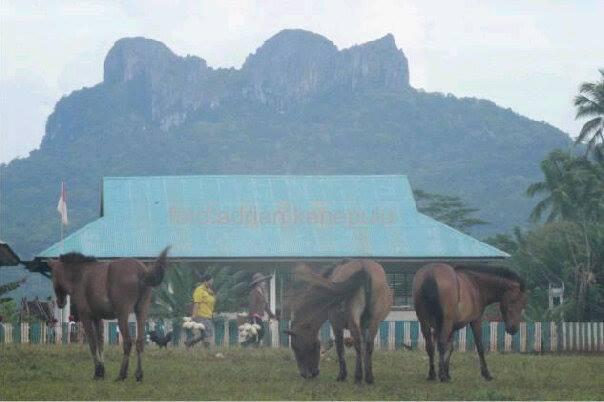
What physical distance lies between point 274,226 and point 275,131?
119732 mm

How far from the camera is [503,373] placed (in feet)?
65.5

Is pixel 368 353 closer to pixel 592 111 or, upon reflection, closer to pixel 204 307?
pixel 204 307

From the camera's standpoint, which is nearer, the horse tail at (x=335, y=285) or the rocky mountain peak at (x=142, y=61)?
the horse tail at (x=335, y=285)

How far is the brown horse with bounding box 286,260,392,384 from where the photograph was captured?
17969 millimetres

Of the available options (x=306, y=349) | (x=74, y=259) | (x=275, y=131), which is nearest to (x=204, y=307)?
(x=74, y=259)

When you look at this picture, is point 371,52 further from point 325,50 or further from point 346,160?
point 346,160

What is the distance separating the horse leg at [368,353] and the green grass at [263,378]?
17cm

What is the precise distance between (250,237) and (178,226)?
7.22 feet

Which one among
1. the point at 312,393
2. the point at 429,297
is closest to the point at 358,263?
the point at 429,297

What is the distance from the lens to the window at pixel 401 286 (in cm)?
3934

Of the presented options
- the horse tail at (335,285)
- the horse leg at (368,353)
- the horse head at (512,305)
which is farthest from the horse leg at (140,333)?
the horse head at (512,305)

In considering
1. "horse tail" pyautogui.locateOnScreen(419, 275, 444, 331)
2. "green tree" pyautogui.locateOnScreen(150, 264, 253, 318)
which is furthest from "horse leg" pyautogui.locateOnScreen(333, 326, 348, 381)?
"green tree" pyautogui.locateOnScreen(150, 264, 253, 318)

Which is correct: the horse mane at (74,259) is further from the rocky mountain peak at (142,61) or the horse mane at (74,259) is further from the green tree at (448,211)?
the rocky mountain peak at (142,61)

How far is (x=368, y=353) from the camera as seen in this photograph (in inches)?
693
